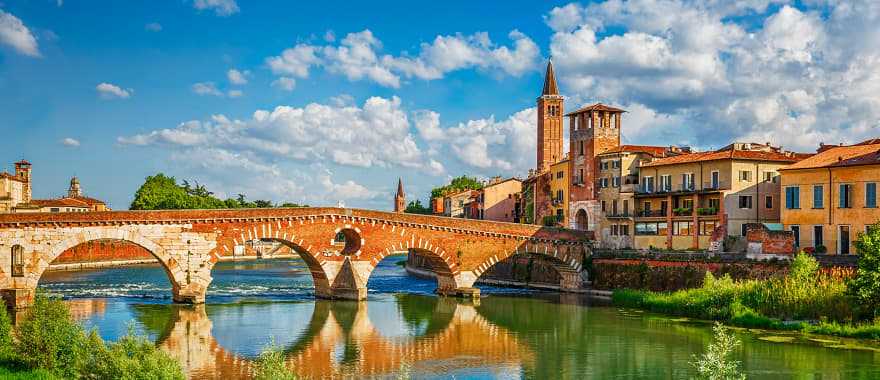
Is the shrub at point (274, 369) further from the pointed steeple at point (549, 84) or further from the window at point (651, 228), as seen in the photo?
the pointed steeple at point (549, 84)

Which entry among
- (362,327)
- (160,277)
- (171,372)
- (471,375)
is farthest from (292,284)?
(171,372)

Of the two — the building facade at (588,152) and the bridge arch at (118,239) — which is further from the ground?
the building facade at (588,152)

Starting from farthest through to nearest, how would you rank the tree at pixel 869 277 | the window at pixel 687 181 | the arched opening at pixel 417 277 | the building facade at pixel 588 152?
the building facade at pixel 588 152 → the arched opening at pixel 417 277 → the window at pixel 687 181 → the tree at pixel 869 277

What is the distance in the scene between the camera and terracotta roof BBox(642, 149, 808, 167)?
45.2m

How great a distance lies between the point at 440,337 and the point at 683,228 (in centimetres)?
2096

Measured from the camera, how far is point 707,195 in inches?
1820

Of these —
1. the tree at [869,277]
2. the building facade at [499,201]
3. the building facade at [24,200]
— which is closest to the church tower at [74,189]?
the building facade at [24,200]

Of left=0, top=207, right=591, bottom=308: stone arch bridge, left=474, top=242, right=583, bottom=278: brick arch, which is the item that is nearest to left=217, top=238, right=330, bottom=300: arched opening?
left=0, top=207, right=591, bottom=308: stone arch bridge

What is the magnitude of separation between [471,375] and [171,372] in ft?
37.1

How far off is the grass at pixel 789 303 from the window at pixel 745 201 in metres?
9.02

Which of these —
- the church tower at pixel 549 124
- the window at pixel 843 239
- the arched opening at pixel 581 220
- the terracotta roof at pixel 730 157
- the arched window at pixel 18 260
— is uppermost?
the church tower at pixel 549 124

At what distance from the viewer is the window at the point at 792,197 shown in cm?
4088

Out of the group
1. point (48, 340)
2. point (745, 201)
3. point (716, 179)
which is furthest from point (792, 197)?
point (48, 340)

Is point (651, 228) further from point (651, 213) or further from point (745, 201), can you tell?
point (745, 201)
